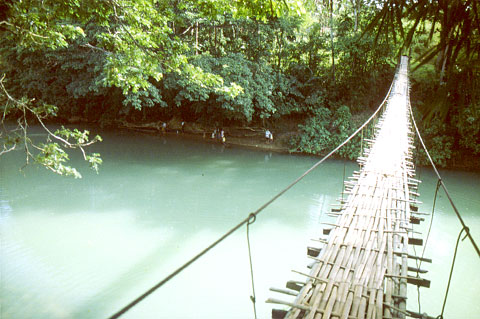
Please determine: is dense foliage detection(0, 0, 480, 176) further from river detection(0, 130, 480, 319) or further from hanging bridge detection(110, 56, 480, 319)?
hanging bridge detection(110, 56, 480, 319)

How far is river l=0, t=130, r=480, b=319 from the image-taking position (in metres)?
3.03

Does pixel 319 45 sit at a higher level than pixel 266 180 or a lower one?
higher

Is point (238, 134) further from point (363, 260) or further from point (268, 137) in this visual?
point (363, 260)

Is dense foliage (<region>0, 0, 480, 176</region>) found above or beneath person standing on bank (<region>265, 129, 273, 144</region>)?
above

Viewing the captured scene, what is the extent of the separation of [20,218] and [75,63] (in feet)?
13.5

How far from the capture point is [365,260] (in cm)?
166

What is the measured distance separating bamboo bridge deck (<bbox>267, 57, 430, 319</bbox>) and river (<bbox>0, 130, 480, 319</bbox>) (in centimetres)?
99

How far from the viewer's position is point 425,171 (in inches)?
269

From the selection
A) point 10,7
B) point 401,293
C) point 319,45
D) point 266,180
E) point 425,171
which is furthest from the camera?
point 319,45

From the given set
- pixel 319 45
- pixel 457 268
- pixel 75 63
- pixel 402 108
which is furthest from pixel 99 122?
pixel 457 268

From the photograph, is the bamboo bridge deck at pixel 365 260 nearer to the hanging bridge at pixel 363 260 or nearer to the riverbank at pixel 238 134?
the hanging bridge at pixel 363 260

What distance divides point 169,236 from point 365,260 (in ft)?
9.69

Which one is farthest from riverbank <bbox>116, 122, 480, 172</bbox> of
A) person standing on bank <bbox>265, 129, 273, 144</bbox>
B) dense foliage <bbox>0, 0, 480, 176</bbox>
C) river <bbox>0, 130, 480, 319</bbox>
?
river <bbox>0, 130, 480, 319</bbox>

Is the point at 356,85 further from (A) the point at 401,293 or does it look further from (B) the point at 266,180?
(A) the point at 401,293
